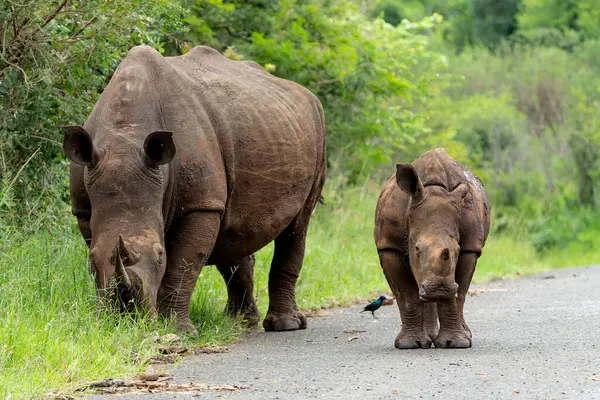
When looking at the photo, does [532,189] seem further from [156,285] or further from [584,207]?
[156,285]

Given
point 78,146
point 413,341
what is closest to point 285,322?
point 413,341

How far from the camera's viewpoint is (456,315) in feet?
26.8

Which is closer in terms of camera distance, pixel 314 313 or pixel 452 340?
pixel 452 340

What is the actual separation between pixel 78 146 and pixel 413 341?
98.8 inches

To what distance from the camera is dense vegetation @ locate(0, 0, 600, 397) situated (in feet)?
24.5

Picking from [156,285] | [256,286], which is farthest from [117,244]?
[256,286]

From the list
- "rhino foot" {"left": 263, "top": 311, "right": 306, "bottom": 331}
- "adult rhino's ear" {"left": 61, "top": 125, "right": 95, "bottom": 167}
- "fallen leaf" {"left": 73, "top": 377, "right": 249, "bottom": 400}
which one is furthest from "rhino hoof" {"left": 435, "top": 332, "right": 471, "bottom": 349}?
"adult rhino's ear" {"left": 61, "top": 125, "right": 95, "bottom": 167}

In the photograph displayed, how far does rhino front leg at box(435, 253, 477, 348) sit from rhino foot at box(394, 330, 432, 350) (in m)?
0.09

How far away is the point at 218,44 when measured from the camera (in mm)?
16078

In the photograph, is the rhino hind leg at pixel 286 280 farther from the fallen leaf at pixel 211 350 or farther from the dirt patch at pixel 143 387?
the dirt patch at pixel 143 387

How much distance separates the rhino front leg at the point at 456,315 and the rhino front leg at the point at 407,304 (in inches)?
4.9

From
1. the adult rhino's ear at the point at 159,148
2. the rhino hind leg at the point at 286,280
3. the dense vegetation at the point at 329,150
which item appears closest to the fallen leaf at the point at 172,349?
the dense vegetation at the point at 329,150

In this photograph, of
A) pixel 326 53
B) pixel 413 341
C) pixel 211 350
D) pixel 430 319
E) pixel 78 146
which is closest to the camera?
pixel 78 146

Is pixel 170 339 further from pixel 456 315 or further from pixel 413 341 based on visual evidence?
pixel 456 315
